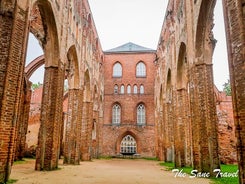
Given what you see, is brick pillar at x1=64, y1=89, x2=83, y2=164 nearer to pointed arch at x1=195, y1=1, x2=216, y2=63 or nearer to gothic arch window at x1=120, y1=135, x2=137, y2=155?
pointed arch at x1=195, y1=1, x2=216, y2=63

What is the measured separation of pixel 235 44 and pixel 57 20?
8.20 metres

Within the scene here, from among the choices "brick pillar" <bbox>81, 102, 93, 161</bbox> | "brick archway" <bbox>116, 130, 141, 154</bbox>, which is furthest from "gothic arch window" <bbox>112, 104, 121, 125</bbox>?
"brick pillar" <bbox>81, 102, 93, 161</bbox>

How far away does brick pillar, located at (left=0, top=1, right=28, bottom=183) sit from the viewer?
635 centimetres

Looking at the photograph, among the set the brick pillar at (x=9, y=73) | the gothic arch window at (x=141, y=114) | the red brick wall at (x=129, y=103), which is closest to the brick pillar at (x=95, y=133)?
the red brick wall at (x=129, y=103)

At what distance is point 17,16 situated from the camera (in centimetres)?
704

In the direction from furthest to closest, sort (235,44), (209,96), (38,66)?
1. (38,66)
2. (209,96)
3. (235,44)

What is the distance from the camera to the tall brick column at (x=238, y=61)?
5.75m

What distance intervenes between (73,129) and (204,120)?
8.41m

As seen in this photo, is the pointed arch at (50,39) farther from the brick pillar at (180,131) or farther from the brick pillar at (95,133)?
the brick pillar at (95,133)

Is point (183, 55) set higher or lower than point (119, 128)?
higher

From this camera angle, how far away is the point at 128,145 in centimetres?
2789

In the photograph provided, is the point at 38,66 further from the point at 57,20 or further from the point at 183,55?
the point at 183,55

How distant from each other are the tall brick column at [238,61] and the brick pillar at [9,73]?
5.98 meters

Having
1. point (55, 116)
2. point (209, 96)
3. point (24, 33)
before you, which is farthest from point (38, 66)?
point (209, 96)
